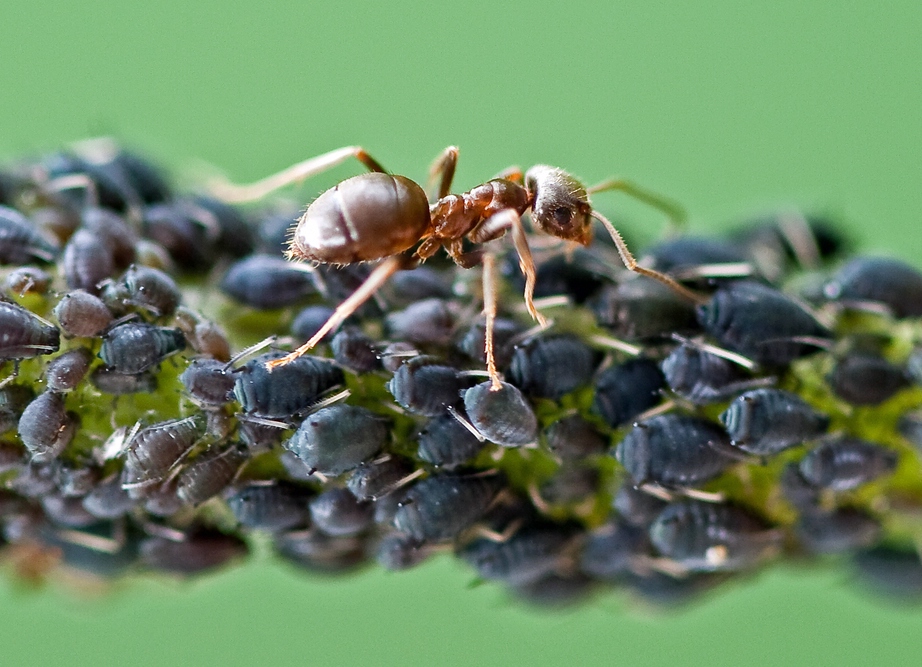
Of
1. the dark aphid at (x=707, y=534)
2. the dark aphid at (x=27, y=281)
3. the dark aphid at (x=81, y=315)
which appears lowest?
the dark aphid at (x=707, y=534)

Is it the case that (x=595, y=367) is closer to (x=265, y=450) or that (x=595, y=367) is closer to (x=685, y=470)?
(x=685, y=470)

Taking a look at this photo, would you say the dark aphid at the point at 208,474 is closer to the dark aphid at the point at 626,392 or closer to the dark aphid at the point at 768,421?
the dark aphid at the point at 626,392

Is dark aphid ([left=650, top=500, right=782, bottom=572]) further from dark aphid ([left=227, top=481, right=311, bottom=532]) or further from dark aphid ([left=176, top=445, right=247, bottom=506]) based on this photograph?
dark aphid ([left=176, top=445, right=247, bottom=506])

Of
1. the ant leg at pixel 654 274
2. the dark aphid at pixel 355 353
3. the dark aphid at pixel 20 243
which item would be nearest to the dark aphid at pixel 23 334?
the dark aphid at pixel 20 243

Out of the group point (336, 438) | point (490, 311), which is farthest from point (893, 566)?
point (336, 438)

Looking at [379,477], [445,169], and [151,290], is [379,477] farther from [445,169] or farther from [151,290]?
[445,169]

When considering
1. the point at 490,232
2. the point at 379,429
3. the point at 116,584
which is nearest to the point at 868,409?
the point at 490,232
